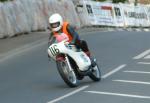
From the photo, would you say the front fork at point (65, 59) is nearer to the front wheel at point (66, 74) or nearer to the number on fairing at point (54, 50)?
the front wheel at point (66, 74)

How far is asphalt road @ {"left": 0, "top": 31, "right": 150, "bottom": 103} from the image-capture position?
1332 cm

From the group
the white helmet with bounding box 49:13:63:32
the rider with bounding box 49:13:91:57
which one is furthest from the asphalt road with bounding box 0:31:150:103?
the white helmet with bounding box 49:13:63:32

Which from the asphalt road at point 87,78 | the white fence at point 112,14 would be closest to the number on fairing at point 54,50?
the asphalt road at point 87,78

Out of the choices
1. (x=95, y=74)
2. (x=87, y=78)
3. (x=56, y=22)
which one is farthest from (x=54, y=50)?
(x=87, y=78)

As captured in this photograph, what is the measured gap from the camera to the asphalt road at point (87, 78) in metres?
13.3

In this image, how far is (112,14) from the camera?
41.2 m

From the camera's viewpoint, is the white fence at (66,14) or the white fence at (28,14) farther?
the white fence at (66,14)

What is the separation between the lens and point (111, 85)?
14.6 metres

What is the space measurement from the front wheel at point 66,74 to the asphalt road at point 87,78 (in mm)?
177

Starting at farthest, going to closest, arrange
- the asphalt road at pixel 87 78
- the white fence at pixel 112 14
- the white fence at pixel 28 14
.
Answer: the white fence at pixel 112 14 < the white fence at pixel 28 14 < the asphalt road at pixel 87 78

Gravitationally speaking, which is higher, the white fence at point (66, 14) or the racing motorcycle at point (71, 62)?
the racing motorcycle at point (71, 62)

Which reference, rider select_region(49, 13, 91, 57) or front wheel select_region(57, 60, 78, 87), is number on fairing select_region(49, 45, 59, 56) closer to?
front wheel select_region(57, 60, 78, 87)

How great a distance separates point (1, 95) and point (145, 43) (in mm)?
10606

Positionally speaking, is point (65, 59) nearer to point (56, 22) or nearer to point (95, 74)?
point (56, 22)
